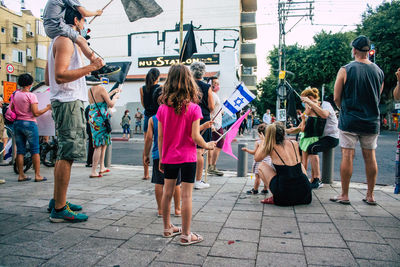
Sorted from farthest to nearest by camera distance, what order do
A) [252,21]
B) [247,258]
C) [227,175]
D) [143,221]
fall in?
[252,21] → [227,175] → [143,221] → [247,258]

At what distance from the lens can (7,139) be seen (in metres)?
6.76

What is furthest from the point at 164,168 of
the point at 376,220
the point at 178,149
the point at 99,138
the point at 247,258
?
the point at 99,138

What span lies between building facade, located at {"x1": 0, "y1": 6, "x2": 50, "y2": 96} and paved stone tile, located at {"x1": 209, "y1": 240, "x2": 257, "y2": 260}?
3747cm

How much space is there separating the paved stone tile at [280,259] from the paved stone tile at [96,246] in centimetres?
123

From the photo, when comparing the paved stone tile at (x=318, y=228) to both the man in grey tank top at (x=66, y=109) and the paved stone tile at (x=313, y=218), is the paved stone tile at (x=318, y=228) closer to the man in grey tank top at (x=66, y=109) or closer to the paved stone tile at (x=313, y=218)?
the paved stone tile at (x=313, y=218)

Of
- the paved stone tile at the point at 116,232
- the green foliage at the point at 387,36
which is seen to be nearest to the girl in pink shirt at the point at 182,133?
the paved stone tile at the point at 116,232

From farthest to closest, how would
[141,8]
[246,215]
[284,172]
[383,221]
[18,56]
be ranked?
1. [18,56]
2. [141,8]
3. [284,172]
4. [246,215]
5. [383,221]

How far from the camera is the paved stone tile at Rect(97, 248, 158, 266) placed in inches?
89.4

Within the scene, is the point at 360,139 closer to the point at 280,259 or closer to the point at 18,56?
the point at 280,259

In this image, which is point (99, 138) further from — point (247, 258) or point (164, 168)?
point (247, 258)

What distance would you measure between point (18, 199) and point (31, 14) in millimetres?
45760

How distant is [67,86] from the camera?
3275 mm

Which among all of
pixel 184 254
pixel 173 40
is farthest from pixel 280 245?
pixel 173 40

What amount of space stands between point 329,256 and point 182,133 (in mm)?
1589
